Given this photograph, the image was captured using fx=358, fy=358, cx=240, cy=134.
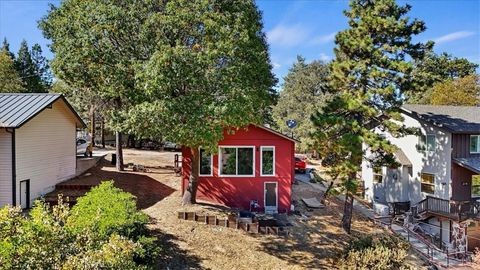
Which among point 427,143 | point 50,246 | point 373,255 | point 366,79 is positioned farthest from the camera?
point 427,143

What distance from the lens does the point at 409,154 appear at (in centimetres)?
2548

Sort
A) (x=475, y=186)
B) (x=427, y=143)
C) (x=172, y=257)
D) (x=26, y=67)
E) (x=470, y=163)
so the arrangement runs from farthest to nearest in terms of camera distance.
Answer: (x=26, y=67) → (x=427, y=143) → (x=475, y=186) → (x=470, y=163) → (x=172, y=257)

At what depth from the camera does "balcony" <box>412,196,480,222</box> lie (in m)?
21.1

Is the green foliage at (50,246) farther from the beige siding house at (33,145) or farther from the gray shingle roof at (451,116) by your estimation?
the gray shingle roof at (451,116)

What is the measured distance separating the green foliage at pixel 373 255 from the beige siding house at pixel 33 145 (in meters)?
16.2

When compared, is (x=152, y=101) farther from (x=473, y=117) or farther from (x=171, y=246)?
(x=473, y=117)

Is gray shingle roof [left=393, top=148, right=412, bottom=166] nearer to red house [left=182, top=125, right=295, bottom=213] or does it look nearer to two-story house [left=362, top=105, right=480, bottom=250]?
two-story house [left=362, top=105, right=480, bottom=250]

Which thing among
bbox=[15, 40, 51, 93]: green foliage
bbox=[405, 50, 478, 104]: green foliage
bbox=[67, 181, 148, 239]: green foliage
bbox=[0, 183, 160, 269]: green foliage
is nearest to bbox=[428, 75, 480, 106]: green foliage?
bbox=[405, 50, 478, 104]: green foliage

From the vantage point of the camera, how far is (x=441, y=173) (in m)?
23.0

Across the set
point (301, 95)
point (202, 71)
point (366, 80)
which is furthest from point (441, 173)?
point (301, 95)

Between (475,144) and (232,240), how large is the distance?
57.5 ft

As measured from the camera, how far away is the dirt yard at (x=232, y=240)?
1517 centimetres

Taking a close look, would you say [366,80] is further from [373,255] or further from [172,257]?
[172,257]

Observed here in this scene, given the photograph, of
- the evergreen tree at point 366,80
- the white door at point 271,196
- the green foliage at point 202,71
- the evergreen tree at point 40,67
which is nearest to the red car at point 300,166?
the white door at point 271,196
